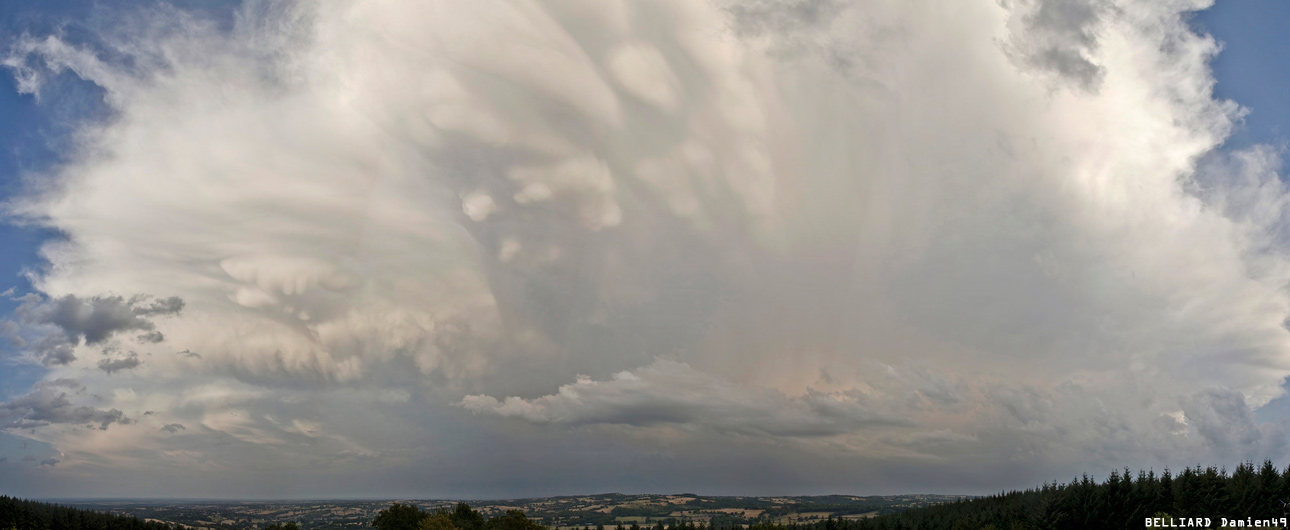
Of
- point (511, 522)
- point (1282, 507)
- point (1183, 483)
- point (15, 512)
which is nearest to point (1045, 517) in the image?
point (1183, 483)

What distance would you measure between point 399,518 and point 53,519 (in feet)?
301

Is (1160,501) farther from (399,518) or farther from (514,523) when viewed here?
(399,518)

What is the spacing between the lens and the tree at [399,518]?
15438cm


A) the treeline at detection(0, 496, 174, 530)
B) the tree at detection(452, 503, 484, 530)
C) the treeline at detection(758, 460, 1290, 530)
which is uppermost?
the treeline at detection(758, 460, 1290, 530)

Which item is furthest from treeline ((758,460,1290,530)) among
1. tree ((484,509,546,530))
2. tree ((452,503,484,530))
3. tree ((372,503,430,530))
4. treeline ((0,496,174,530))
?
treeline ((0,496,174,530))

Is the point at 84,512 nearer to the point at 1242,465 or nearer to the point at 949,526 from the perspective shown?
the point at 949,526

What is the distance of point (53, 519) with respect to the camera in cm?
16850

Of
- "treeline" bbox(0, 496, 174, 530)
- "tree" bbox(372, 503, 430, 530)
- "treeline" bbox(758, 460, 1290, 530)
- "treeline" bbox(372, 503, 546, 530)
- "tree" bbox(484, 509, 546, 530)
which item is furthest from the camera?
"treeline" bbox(0, 496, 174, 530)

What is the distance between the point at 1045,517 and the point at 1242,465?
113 ft

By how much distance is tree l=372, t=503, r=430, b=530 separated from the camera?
154 m

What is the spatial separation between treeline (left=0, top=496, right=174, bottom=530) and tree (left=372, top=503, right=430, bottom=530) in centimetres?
7125

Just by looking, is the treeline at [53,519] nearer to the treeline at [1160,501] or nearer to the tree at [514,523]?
the tree at [514,523]

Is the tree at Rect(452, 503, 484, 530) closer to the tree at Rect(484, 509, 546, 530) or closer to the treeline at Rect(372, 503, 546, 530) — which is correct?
the treeline at Rect(372, 503, 546, 530)

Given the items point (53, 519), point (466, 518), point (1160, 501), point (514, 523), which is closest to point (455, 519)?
point (466, 518)
